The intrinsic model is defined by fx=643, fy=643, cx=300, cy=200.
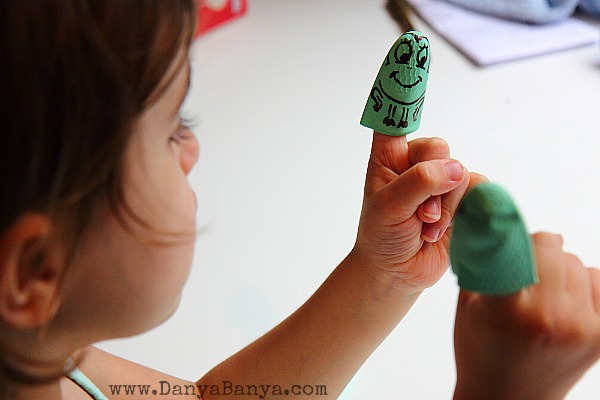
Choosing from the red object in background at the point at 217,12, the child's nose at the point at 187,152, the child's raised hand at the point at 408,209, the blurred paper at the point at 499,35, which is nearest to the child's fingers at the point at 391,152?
the child's raised hand at the point at 408,209

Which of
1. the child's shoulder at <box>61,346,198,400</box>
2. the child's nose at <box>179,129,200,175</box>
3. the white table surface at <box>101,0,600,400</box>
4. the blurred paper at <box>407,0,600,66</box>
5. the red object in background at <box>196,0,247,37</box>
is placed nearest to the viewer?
the child's nose at <box>179,129,200,175</box>

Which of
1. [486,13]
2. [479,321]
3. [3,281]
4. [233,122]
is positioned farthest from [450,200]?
[486,13]

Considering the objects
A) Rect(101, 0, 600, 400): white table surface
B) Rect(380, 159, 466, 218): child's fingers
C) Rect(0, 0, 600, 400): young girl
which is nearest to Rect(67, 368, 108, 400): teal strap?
Rect(0, 0, 600, 400): young girl

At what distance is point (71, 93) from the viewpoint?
0.89 ft

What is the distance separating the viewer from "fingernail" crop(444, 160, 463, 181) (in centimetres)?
43

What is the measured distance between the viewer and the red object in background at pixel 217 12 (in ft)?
3.53

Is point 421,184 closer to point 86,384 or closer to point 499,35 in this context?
point 86,384

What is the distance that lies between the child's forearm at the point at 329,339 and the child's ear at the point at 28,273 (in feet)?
0.71

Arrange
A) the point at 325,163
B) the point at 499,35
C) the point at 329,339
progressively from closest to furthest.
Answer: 1. the point at 329,339
2. the point at 325,163
3. the point at 499,35

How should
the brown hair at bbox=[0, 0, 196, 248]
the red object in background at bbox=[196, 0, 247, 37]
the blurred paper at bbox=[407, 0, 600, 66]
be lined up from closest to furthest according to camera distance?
the brown hair at bbox=[0, 0, 196, 248] → the blurred paper at bbox=[407, 0, 600, 66] → the red object in background at bbox=[196, 0, 247, 37]

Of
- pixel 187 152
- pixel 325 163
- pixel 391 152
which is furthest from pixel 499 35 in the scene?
pixel 187 152

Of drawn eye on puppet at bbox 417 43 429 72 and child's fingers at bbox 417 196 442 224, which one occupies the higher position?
drawn eye on puppet at bbox 417 43 429 72

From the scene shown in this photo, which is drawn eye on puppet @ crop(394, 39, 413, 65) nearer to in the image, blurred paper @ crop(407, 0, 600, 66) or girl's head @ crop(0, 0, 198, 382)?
girl's head @ crop(0, 0, 198, 382)

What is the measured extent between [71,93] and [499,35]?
0.86 m
